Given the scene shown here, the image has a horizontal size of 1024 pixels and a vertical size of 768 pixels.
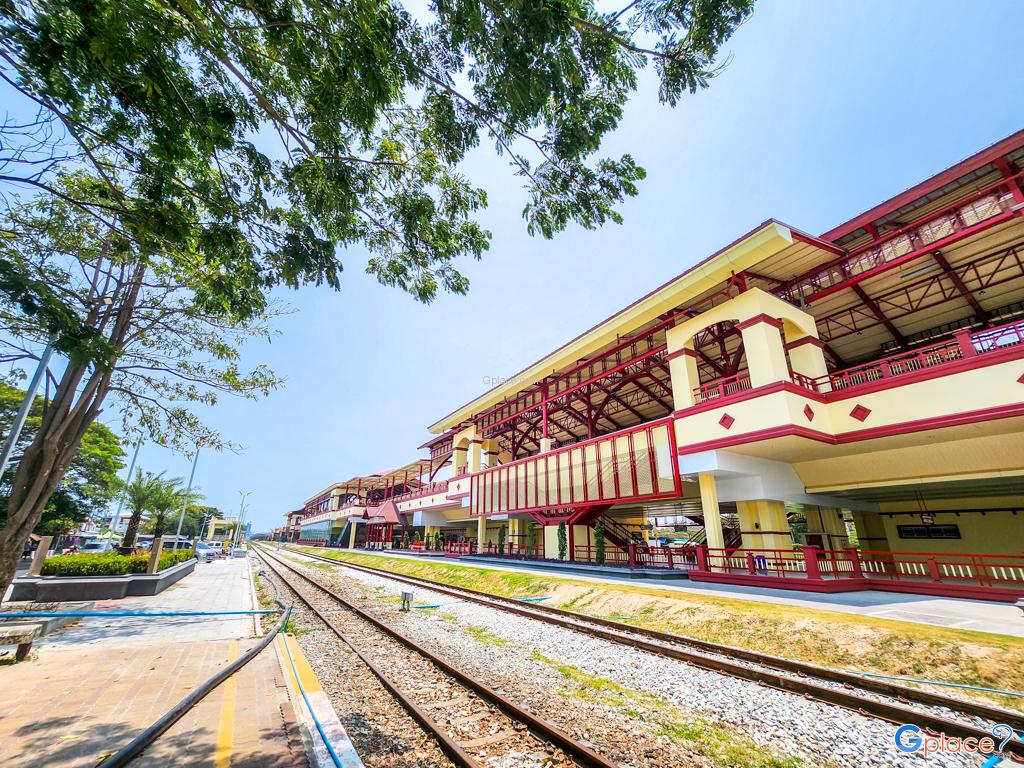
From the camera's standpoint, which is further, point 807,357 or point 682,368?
point 682,368

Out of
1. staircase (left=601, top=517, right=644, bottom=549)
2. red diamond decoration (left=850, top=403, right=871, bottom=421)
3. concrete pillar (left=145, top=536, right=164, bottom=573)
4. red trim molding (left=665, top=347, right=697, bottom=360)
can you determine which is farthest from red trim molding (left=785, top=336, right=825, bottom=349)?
concrete pillar (left=145, top=536, right=164, bottom=573)

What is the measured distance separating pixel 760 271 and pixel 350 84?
16366 mm

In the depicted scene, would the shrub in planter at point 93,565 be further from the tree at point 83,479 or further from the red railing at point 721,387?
the tree at point 83,479

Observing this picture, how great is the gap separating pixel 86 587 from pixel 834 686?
59.4 ft

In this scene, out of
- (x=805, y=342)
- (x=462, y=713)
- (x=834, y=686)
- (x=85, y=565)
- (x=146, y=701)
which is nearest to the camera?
(x=146, y=701)

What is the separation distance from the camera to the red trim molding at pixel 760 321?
47.6 feet

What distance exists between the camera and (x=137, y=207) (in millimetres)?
4785

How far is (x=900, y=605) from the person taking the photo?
1023 cm

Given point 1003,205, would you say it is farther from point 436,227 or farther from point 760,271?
point 436,227

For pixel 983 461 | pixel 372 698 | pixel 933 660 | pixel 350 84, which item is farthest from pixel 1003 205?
pixel 372 698

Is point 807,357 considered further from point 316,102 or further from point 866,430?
point 316,102

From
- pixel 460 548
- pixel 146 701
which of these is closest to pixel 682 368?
pixel 146 701

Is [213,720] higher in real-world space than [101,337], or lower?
lower

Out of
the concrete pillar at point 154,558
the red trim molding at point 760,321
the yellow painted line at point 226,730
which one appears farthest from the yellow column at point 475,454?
the yellow painted line at point 226,730
